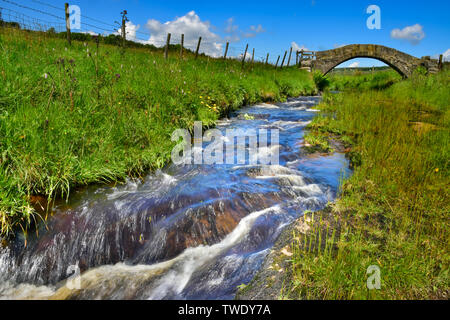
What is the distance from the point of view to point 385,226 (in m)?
3.17

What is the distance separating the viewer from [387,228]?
10.3 ft

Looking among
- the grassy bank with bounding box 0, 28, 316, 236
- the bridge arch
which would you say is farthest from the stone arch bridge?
the grassy bank with bounding box 0, 28, 316, 236

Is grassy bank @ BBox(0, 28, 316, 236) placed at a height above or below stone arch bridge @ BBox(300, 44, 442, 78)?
below

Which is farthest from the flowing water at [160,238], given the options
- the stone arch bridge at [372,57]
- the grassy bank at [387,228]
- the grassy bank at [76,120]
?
the stone arch bridge at [372,57]

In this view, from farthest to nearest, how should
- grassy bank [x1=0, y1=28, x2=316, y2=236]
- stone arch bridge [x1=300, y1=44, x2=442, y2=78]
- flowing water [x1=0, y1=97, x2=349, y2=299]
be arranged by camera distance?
stone arch bridge [x1=300, y1=44, x2=442, y2=78] < grassy bank [x1=0, y1=28, x2=316, y2=236] < flowing water [x1=0, y1=97, x2=349, y2=299]

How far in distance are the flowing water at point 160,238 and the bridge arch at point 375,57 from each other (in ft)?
94.9

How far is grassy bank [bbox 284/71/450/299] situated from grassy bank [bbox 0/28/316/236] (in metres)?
3.14

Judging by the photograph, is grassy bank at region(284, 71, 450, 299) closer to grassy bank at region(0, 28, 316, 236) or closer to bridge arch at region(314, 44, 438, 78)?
grassy bank at region(0, 28, 316, 236)

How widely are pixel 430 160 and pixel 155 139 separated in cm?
499

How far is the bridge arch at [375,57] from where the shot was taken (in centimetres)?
2792

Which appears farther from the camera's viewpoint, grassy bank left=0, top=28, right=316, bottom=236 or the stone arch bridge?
the stone arch bridge

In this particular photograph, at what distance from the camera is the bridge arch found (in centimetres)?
2792

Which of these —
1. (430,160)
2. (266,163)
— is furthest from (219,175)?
(430,160)

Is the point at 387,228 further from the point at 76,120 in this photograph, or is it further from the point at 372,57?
the point at 372,57
